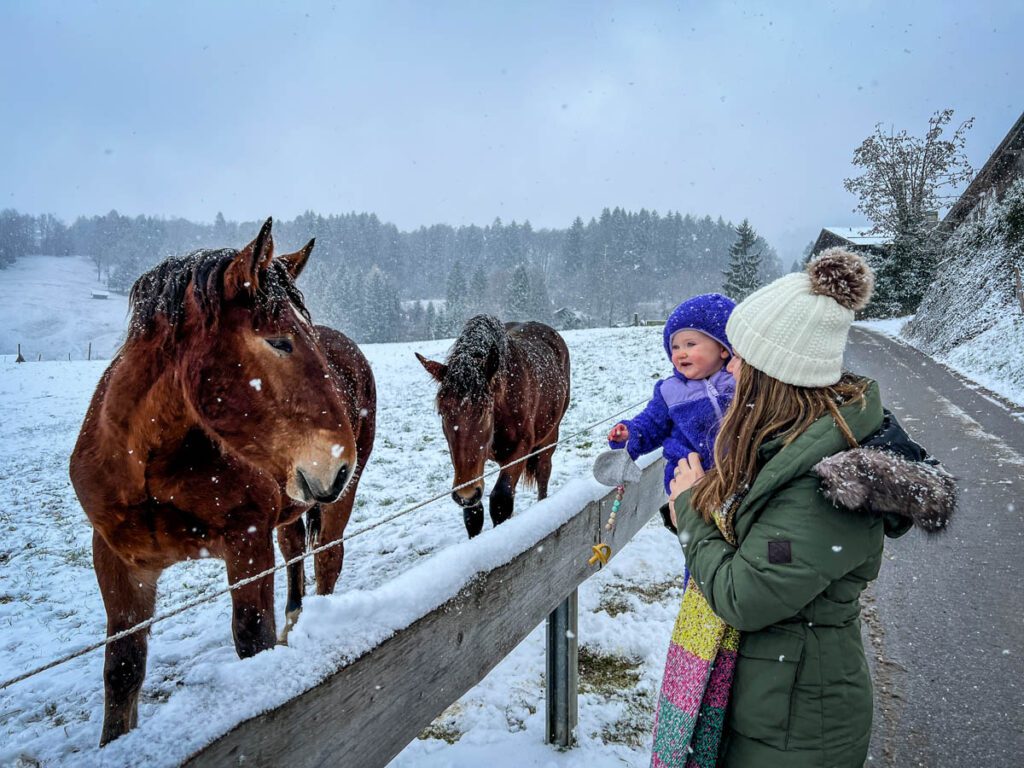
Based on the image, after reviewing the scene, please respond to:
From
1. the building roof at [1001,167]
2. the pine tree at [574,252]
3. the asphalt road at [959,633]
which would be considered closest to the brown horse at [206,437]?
the asphalt road at [959,633]

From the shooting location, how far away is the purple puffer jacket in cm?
257

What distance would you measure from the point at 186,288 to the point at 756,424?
228cm

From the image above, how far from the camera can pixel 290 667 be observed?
1.12m

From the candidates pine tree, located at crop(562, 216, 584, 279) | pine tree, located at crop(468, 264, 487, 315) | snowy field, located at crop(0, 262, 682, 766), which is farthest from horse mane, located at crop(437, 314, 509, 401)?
pine tree, located at crop(562, 216, 584, 279)

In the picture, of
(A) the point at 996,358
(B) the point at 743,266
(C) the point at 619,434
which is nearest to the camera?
(C) the point at 619,434

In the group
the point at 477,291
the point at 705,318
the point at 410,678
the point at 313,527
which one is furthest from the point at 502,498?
the point at 477,291

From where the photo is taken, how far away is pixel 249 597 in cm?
251

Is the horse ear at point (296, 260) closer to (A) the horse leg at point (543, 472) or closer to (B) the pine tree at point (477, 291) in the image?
(A) the horse leg at point (543, 472)

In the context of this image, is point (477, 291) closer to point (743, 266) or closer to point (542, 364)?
point (743, 266)

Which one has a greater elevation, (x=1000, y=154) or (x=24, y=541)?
(x=1000, y=154)

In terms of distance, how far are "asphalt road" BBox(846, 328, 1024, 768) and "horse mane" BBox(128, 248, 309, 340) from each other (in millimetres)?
2412

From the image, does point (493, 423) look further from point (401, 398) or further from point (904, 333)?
point (904, 333)

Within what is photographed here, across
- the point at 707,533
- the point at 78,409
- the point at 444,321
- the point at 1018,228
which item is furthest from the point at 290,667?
the point at 444,321

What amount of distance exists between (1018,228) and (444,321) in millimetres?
41950
